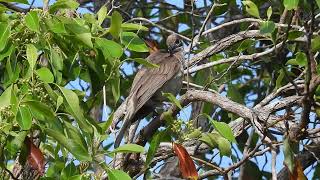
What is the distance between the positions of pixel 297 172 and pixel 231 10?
3650mm

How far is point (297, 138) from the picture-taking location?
4.25m

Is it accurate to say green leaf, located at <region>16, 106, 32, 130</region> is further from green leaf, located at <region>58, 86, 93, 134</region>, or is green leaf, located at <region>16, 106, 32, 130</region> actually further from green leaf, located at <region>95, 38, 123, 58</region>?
green leaf, located at <region>95, 38, 123, 58</region>

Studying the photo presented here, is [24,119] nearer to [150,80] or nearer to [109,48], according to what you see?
[109,48]

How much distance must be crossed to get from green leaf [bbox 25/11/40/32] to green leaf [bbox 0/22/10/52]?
0.49 feet

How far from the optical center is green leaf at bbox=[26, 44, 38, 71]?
171 inches

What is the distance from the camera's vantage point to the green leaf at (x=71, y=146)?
165 inches

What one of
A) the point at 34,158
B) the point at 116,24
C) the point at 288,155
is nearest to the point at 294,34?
the point at 116,24

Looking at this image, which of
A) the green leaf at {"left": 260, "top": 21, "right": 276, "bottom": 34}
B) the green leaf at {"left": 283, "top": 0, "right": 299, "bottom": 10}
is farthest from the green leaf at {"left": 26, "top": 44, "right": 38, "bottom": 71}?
the green leaf at {"left": 283, "top": 0, "right": 299, "bottom": 10}

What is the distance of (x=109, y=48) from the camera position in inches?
184

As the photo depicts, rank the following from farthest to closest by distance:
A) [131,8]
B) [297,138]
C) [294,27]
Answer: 1. [131,8]
2. [294,27]
3. [297,138]

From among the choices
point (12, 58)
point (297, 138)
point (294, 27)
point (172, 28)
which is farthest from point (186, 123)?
point (172, 28)

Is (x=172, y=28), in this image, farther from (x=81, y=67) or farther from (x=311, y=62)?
(x=311, y=62)

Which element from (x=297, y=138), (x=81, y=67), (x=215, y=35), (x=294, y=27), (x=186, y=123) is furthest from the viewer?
(x=215, y=35)

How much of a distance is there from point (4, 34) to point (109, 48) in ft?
1.99
